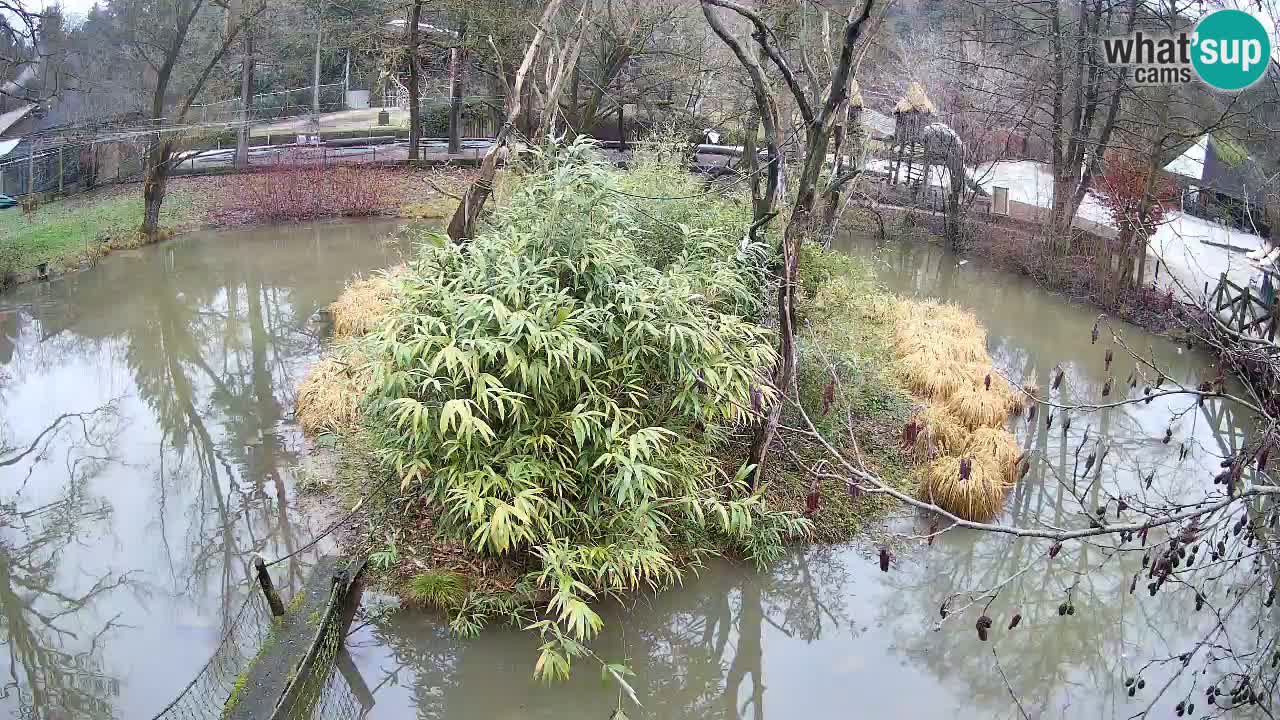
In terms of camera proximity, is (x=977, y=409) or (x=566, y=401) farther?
(x=977, y=409)

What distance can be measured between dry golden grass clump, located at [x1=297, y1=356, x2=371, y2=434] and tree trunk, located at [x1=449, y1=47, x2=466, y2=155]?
34.6 feet

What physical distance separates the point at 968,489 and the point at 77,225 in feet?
40.6

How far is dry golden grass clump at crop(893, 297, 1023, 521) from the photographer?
6.49 meters

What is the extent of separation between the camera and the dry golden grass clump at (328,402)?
24.5ft

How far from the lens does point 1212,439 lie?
8109mm

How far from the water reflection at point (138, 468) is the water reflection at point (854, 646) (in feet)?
4.09

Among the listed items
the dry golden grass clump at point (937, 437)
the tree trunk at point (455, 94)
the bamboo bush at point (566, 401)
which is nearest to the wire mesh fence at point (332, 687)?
the bamboo bush at point (566, 401)

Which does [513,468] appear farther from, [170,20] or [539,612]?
[170,20]

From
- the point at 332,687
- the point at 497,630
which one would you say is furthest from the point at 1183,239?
the point at 332,687

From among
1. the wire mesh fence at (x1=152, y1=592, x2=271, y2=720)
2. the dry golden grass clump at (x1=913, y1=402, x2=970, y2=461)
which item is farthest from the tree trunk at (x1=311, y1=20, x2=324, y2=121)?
the wire mesh fence at (x1=152, y1=592, x2=271, y2=720)

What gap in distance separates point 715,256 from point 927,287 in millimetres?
6720

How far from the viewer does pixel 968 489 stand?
638 centimetres

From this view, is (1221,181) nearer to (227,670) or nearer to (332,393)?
(332,393)

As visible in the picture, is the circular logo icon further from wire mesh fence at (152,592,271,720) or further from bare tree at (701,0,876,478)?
wire mesh fence at (152,592,271,720)
